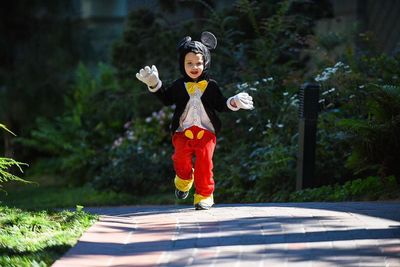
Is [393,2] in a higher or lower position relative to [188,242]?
higher

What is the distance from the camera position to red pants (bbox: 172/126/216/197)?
6.60 m

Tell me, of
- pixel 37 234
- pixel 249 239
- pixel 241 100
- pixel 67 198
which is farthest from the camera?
pixel 67 198

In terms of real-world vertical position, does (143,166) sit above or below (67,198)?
above

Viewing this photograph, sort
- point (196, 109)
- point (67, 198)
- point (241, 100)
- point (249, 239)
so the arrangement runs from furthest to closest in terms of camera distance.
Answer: point (67, 198) → point (196, 109) → point (241, 100) → point (249, 239)

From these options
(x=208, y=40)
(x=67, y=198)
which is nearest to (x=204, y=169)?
(x=208, y=40)

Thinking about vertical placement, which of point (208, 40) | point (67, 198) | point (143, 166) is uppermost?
point (208, 40)

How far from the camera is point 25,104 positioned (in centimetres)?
1617

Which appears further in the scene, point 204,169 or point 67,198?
point 67,198

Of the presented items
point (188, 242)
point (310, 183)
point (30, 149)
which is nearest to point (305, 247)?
point (188, 242)

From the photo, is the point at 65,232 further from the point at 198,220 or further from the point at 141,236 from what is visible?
the point at 198,220

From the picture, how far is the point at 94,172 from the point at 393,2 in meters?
5.76

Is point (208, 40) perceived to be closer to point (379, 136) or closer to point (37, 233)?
point (379, 136)

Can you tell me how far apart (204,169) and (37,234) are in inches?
69.9

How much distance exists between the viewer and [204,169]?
6609 mm
